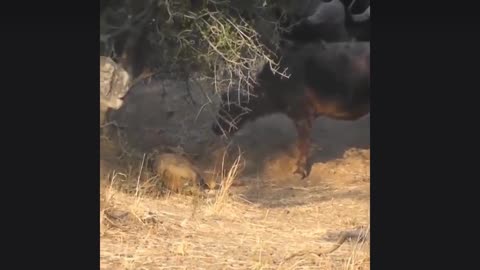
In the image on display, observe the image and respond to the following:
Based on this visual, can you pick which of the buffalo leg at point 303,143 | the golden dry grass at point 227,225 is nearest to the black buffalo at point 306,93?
the buffalo leg at point 303,143

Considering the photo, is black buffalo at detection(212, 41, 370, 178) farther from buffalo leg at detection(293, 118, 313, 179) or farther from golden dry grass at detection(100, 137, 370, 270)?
golden dry grass at detection(100, 137, 370, 270)

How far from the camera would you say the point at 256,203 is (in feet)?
12.1

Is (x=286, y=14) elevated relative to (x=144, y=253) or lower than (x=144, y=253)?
elevated

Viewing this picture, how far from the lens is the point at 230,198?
12.1 feet

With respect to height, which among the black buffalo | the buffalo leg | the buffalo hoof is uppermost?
the black buffalo

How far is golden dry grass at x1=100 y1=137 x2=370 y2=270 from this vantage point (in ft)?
11.9

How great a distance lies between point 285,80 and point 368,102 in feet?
1.26

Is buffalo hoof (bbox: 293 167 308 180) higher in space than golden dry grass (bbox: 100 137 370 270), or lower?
higher

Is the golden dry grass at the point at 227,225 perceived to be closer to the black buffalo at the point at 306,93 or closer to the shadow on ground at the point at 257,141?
the shadow on ground at the point at 257,141

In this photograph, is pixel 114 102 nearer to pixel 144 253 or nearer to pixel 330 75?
pixel 144 253

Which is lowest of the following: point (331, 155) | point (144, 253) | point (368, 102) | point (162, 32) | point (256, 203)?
point (144, 253)

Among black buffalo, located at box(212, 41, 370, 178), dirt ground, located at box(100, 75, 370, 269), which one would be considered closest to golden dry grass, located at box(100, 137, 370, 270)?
dirt ground, located at box(100, 75, 370, 269)

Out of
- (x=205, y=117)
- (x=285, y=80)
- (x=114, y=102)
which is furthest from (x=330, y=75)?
(x=114, y=102)

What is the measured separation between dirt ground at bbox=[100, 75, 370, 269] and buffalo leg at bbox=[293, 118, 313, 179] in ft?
0.09
